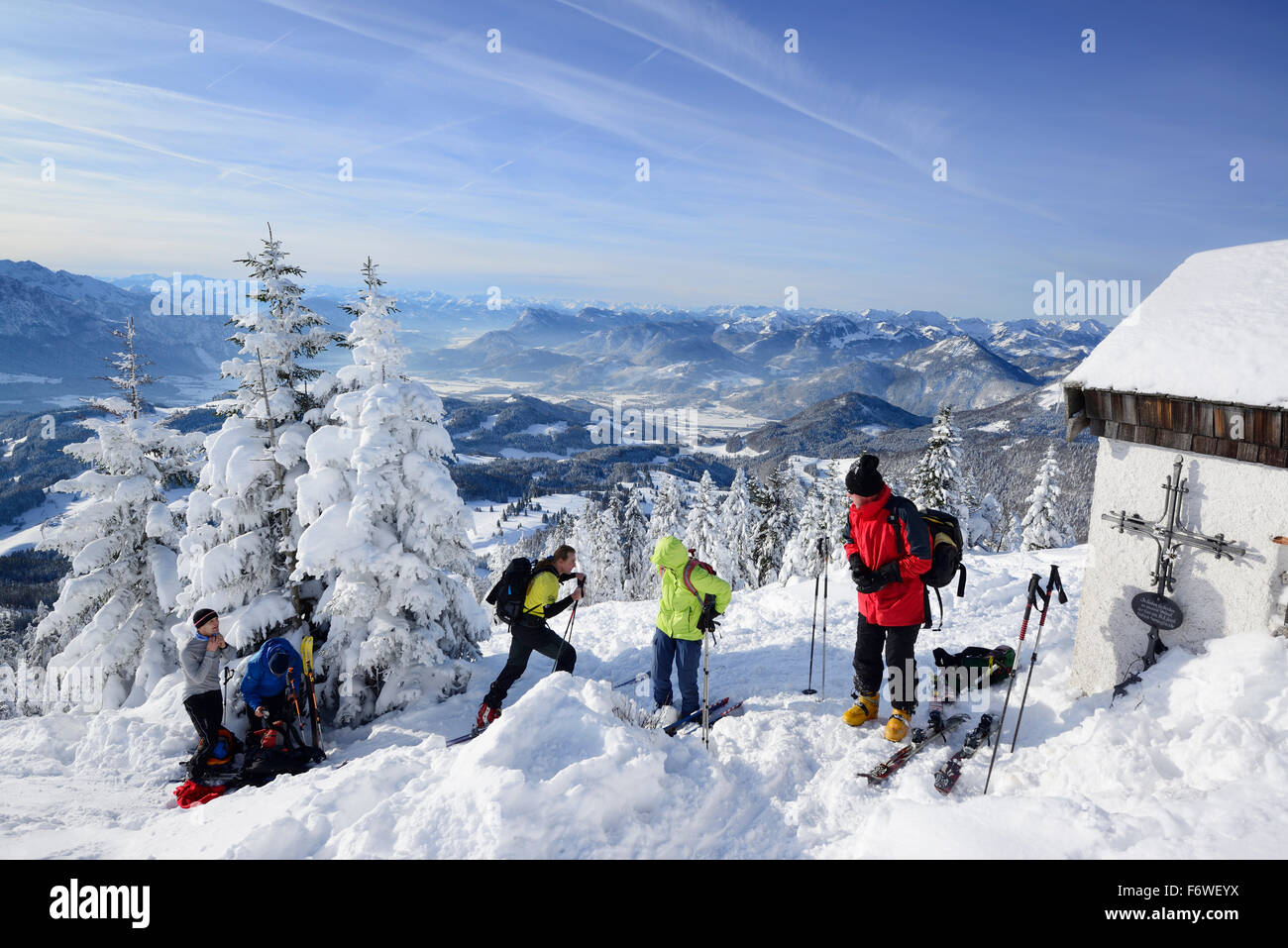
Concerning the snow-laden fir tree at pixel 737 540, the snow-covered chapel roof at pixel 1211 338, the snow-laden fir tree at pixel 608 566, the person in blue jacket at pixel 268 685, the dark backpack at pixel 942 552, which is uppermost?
the snow-covered chapel roof at pixel 1211 338

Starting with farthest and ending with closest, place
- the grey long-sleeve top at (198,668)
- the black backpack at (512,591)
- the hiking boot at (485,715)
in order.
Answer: the hiking boot at (485,715) < the black backpack at (512,591) < the grey long-sleeve top at (198,668)

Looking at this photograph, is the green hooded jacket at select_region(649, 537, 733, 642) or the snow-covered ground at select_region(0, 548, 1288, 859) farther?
the green hooded jacket at select_region(649, 537, 733, 642)

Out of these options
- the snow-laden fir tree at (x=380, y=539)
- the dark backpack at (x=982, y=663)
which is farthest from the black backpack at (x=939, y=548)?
the snow-laden fir tree at (x=380, y=539)

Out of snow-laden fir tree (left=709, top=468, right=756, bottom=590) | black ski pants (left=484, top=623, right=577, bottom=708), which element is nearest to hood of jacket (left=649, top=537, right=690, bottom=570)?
black ski pants (left=484, top=623, right=577, bottom=708)

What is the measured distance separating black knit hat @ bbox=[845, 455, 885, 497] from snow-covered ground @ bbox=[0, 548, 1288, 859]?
8.15ft

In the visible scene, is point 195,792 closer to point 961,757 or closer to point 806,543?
point 961,757

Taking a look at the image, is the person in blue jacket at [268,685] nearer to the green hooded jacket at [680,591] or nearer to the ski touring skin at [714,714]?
the green hooded jacket at [680,591]

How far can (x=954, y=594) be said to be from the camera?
12.1m

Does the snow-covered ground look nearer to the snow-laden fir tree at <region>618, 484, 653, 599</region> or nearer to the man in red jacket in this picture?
the man in red jacket

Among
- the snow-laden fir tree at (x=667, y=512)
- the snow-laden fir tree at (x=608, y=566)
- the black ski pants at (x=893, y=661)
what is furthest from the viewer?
the snow-laden fir tree at (x=667, y=512)

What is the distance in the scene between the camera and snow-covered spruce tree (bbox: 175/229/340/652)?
1084cm

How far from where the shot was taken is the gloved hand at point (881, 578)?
5723 mm

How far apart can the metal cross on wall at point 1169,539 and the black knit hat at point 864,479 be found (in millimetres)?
2731

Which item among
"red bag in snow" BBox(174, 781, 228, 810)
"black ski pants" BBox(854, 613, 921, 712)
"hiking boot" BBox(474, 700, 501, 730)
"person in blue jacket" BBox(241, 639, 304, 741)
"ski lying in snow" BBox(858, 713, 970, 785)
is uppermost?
"black ski pants" BBox(854, 613, 921, 712)
